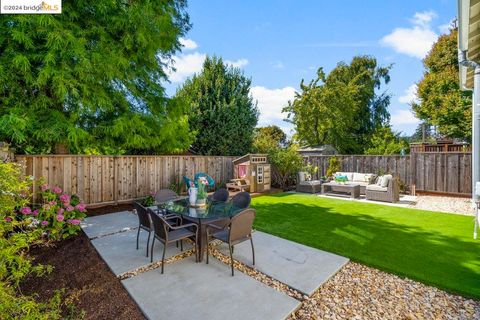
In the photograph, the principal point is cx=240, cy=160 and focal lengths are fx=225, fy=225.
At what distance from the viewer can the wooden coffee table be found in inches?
333

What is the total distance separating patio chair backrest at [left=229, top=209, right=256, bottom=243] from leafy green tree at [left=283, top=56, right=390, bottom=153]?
1862 centimetres

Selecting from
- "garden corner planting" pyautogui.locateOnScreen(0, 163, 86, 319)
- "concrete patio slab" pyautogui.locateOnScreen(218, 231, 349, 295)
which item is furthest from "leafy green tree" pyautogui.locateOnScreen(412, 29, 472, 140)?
"garden corner planting" pyautogui.locateOnScreen(0, 163, 86, 319)

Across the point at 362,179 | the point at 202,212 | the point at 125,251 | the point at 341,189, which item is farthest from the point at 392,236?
the point at 362,179

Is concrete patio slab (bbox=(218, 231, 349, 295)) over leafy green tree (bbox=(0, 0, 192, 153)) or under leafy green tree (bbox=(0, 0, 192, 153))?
under

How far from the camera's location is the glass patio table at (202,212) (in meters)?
3.33

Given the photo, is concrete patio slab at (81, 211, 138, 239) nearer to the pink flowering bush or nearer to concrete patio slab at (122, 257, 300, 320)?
the pink flowering bush

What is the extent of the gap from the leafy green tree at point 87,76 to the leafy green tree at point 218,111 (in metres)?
4.50

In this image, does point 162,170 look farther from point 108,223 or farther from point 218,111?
point 218,111

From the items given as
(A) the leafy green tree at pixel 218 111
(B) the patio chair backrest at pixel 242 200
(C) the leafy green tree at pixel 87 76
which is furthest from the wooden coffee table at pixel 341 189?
(C) the leafy green tree at pixel 87 76

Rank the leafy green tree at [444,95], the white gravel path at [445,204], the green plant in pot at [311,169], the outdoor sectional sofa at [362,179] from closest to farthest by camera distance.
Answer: the white gravel path at [445,204] < the outdoor sectional sofa at [362,179] < the green plant in pot at [311,169] < the leafy green tree at [444,95]

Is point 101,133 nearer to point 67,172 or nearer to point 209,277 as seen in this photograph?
point 67,172

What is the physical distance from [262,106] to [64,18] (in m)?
9.90

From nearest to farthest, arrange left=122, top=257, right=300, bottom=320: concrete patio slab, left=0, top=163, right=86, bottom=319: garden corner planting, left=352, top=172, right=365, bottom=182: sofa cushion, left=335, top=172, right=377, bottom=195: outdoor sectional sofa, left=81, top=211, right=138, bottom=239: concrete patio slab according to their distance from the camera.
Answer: left=0, top=163, right=86, bottom=319: garden corner planting < left=122, top=257, right=300, bottom=320: concrete patio slab < left=81, top=211, right=138, bottom=239: concrete patio slab < left=335, top=172, right=377, bottom=195: outdoor sectional sofa < left=352, top=172, right=365, bottom=182: sofa cushion

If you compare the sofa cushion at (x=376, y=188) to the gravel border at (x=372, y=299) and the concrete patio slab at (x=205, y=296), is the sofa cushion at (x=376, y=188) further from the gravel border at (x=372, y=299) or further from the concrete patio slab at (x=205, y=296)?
the concrete patio slab at (x=205, y=296)
